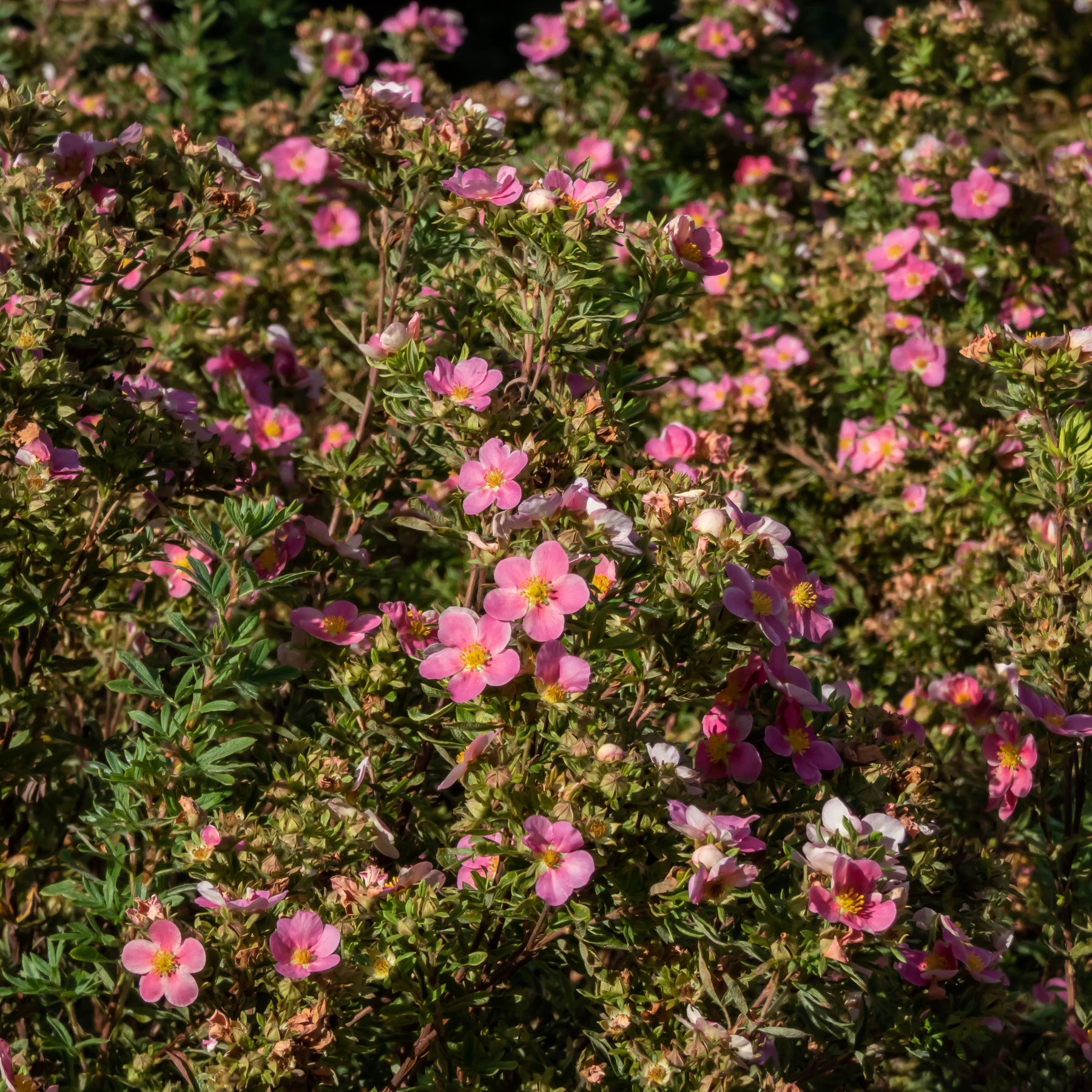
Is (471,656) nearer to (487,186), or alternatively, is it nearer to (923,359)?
(487,186)

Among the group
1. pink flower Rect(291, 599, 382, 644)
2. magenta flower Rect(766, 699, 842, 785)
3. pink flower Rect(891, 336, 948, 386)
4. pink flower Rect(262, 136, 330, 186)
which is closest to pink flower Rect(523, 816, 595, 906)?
magenta flower Rect(766, 699, 842, 785)

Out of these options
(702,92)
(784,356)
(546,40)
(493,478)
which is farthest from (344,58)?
(493,478)

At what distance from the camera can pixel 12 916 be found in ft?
7.04

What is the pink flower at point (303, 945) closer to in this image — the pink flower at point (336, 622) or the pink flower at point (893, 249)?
the pink flower at point (336, 622)

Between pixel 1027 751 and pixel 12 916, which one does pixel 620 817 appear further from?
pixel 12 916

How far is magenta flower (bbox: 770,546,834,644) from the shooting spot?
1775 millimetres

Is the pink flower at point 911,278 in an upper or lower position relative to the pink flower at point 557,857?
lower

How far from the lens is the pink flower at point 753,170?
416 centimetres

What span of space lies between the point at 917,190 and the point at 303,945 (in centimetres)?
248

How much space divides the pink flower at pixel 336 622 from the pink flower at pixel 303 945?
18.9 inches

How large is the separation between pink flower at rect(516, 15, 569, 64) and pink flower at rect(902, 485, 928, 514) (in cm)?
204

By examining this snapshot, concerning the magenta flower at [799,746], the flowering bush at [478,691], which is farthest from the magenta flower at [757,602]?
the magenta flower at [799,746]

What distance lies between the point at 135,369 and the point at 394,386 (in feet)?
1.58

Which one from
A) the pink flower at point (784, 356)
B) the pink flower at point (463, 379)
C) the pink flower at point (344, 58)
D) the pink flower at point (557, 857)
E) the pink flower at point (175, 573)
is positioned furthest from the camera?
the pink flower at point (344, 58)
